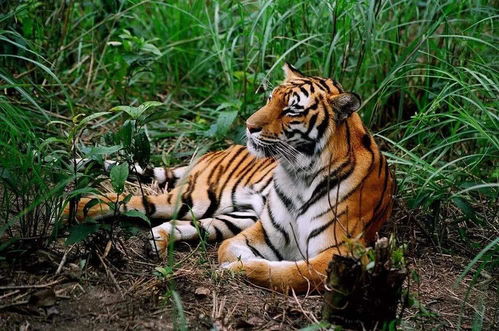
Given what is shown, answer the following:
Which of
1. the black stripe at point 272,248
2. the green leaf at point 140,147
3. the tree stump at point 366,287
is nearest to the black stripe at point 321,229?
the black stripe at point 272,248

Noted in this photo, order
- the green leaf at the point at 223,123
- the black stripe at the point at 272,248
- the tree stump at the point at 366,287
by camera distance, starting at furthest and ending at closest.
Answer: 1. the green leaf at the point at 223,123
2. the black stripe at the point at 272,248
3. the tree stump at the point at 366,287

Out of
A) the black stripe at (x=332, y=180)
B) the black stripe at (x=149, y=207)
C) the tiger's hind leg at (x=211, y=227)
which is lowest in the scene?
the tiger's hind leg at (x=211, y=227)

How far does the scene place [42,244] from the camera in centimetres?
360

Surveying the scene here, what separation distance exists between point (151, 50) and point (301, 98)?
1660mm

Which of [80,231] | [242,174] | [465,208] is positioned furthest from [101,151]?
[465,208]

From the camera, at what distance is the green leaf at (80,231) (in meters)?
3.46

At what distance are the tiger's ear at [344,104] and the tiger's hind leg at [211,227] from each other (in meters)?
0.99

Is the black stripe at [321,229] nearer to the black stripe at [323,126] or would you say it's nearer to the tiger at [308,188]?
the tiger at [308,188]

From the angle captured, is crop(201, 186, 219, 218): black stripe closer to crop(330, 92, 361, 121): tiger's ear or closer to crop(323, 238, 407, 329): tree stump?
crop(330, 92, 361, 121): tiger's ear

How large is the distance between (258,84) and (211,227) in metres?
1.27

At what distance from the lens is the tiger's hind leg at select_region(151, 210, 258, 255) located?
4445 millimetres

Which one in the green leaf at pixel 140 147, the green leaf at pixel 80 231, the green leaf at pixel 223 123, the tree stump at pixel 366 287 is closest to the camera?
the tree stump at pixel 366 287

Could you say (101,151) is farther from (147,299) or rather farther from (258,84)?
(258,84)

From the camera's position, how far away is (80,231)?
138 inches
